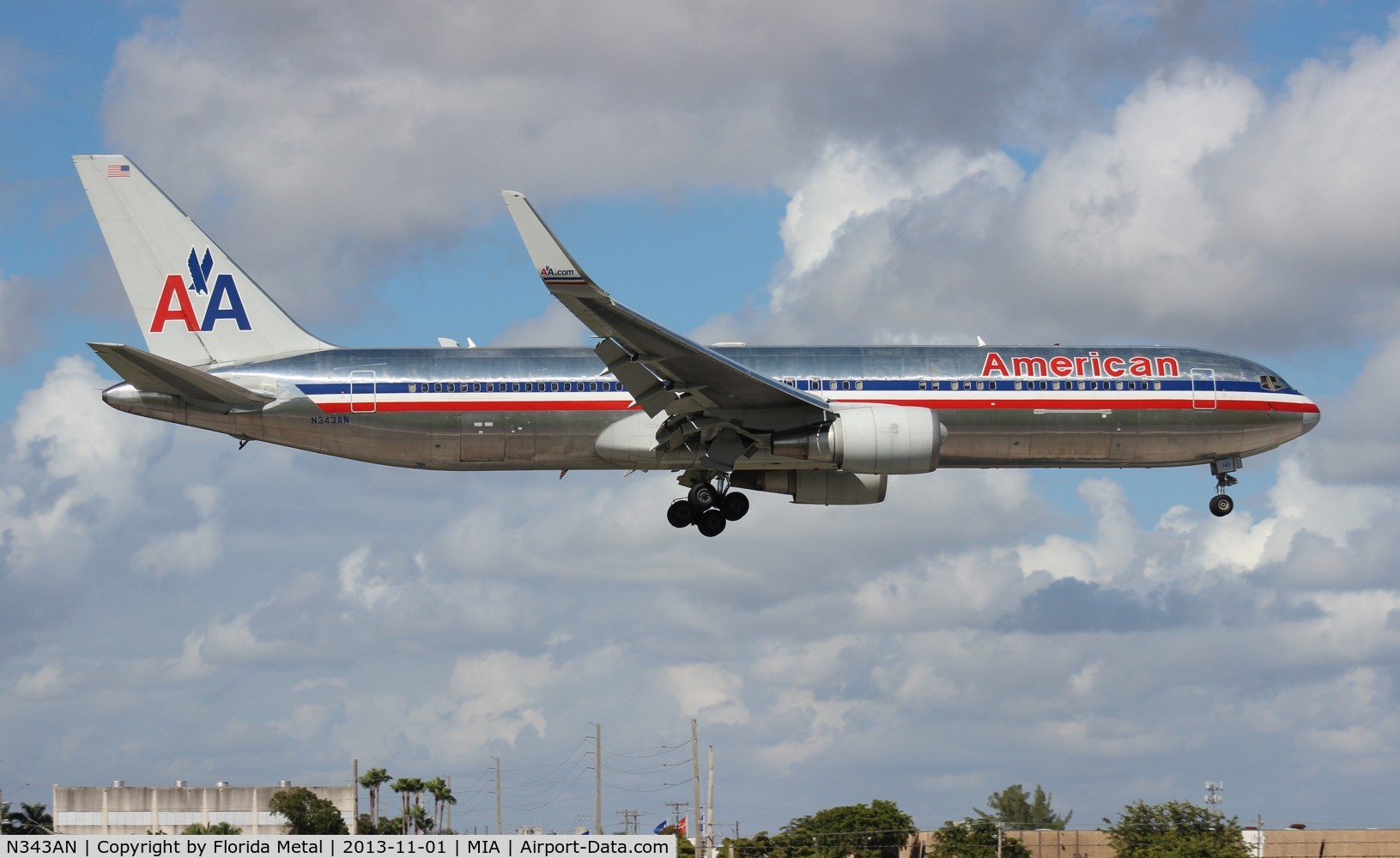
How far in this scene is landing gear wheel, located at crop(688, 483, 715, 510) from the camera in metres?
42.4

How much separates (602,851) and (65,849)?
571 inches

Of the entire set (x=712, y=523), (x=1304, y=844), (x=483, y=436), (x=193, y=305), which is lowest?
(x=1304, y=844)

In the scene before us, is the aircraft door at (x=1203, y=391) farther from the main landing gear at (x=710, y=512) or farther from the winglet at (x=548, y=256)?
the winglet at (x=548, y=256)

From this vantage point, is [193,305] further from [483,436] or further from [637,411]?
[637,411]

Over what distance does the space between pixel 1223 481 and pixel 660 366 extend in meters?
16.7

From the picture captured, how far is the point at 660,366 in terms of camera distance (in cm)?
3847

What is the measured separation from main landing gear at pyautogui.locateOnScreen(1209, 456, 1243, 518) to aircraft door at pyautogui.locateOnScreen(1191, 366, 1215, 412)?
83.0 inches

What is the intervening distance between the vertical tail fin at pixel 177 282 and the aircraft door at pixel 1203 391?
23.4 meters

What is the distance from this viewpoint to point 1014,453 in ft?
139

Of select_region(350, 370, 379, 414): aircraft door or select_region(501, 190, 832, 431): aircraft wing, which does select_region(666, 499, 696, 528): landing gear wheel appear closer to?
select_region(501, 190, 832, 431): aircraft wing

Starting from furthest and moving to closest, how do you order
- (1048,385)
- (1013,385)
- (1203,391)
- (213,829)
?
(213,829) → (1203,391) → (1048,385) → (1013,385)

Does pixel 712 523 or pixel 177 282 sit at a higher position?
pixel 177 282

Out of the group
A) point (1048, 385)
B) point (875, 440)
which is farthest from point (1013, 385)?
point (875, 440)
